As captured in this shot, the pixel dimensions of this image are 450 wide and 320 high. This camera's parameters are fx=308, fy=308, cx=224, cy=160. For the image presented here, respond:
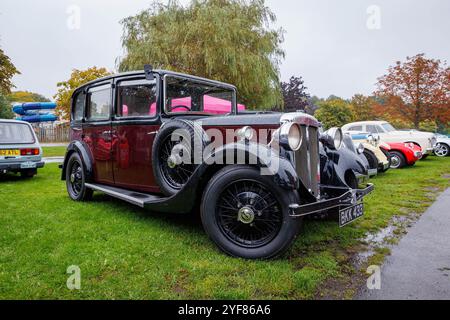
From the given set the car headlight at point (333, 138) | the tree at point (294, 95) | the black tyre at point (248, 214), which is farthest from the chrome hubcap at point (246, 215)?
the tree at point (294, 95)

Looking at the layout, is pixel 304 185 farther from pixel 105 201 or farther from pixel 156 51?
pixel 156 51

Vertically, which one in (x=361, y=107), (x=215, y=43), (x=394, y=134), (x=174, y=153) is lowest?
(x=174, y=153)

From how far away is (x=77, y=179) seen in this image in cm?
Answer: 525

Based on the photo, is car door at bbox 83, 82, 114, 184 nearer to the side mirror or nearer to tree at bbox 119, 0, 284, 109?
the side mirror

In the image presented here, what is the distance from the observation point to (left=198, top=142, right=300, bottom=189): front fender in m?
2.65

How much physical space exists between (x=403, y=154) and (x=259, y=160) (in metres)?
9.37

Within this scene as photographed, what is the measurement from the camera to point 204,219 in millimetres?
2955

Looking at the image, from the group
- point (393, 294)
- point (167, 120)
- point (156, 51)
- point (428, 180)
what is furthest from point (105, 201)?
point (156, 51)

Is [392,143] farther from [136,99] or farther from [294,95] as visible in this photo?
[294,95]

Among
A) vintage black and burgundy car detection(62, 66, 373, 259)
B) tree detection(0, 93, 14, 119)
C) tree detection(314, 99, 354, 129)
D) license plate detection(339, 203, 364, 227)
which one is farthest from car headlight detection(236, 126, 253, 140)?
tree detection(0, 93, 14, 119)

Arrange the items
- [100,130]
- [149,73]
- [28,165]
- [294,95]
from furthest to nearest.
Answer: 1. [294,95]
2. [28,165]
3. [100,130]
4. [149,73]

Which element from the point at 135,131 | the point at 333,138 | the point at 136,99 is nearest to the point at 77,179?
the point at 135,131

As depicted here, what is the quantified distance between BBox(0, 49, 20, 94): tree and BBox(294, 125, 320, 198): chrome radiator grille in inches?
826

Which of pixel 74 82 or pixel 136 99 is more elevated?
pixel 74 82
